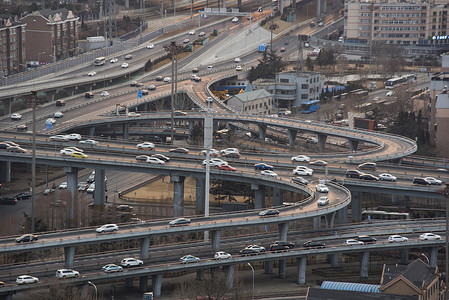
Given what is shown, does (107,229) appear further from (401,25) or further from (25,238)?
(401,25)

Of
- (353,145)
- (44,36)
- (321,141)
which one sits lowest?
(353,145)

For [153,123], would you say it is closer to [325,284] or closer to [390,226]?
[390,226]

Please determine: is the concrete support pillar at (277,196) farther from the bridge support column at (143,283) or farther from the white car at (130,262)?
the white car at (130,262)

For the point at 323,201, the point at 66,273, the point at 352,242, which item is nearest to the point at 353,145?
→ the point at 323,201

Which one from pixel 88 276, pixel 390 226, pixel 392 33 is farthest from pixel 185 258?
pixel 392 33

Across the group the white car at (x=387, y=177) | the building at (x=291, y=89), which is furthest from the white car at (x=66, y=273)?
the building at (x=291, y=89)

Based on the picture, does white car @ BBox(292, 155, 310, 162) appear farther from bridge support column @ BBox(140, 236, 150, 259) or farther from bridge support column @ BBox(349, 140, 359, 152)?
bridge support column @ BBox(140, 236, 150, 259)

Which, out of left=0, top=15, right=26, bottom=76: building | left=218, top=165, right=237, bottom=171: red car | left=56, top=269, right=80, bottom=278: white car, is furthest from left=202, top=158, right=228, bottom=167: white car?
left=0, top=15, right=26, bottom=76: building
